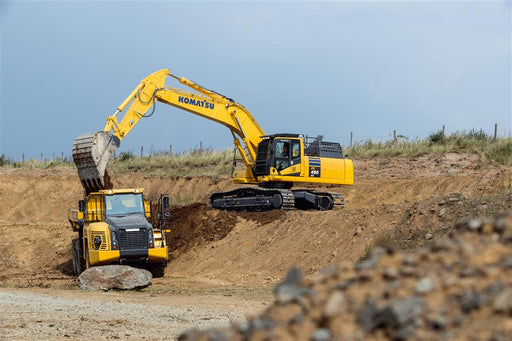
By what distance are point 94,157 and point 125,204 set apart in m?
2.49

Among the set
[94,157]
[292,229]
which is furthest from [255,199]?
[94,157]

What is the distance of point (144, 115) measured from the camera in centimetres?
2723

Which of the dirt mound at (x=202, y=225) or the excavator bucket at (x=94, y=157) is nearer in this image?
the excavator bucket at (x=94, y=157)

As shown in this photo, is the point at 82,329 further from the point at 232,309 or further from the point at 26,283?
the point at 26,283

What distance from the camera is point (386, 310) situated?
5.36m

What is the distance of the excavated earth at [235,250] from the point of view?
13.7 m

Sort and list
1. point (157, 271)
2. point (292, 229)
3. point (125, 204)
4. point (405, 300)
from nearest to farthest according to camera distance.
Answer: point (405, 300)
point (125, 204)
point (157, 271)
point (292, 229)

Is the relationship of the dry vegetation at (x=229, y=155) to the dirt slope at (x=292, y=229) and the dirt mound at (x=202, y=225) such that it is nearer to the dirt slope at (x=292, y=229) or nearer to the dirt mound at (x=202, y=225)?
the dirt slope at (x=292, y=229)

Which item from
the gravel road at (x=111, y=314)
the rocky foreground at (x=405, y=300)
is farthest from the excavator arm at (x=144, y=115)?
the rocky foreground at (x=405, y=300)

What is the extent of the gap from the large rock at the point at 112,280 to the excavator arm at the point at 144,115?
437 centimetres

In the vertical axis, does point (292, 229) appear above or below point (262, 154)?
below

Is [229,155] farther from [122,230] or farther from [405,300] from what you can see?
[405,300]

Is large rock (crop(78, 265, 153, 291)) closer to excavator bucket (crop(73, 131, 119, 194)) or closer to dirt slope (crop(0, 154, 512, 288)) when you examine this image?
dirt slope (crop(0, 154, 512, 288))

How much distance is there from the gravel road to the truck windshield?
364cm
